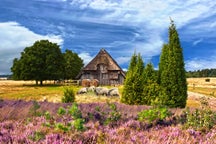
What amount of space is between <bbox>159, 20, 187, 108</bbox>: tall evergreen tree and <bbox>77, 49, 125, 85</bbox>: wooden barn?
45253mm

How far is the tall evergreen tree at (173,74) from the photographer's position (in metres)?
17.1

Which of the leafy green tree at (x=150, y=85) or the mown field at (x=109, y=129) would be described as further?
the leafy green tree at (x=150, y=85)

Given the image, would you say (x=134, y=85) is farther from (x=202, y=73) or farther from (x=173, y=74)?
(x=202, y=73)

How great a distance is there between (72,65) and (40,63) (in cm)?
1945

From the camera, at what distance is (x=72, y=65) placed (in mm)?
91688

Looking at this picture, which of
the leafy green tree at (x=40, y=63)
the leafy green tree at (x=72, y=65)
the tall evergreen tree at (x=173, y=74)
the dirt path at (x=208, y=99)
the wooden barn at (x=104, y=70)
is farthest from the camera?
the leafy green tree at (x=72, y=65)

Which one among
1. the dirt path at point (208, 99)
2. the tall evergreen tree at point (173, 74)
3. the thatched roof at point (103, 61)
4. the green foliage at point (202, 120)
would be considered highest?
the thatched roof at point (103, 61)

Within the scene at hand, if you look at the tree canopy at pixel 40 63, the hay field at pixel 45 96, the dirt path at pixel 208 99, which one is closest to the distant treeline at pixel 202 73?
the tree canopy at pixel 40 63

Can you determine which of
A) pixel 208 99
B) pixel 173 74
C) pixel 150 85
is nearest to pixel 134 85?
pixel 150 85

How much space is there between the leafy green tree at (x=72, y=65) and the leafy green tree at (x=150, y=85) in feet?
230

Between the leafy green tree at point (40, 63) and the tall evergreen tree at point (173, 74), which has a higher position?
the leafy green tree at point (40, 63)

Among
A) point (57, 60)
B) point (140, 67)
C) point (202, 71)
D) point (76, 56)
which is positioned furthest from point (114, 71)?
point (202, 71)

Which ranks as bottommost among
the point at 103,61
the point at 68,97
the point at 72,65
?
the point at 68,97

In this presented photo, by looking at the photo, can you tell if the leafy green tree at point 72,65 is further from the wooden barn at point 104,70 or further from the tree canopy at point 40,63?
the wooden barn at point 104,70
